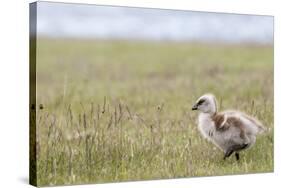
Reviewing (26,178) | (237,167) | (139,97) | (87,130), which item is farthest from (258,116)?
(26,178)

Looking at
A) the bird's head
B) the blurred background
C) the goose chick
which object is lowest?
the goose chick

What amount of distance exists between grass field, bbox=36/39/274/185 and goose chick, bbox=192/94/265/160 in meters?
0.12

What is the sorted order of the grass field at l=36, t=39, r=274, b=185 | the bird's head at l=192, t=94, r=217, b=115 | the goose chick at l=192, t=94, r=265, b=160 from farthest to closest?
the bird's head at l=192, t=94, r=217, b=115 → the goose chick at l=192, t=94, r=265, b=160 → the grass field at l=36, t=39, r=274, b=185

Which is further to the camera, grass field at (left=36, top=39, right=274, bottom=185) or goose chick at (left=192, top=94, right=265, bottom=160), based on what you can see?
goose chick at (left=192, top=94, right=265, bottom=160)

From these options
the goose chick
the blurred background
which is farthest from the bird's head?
the blurred background

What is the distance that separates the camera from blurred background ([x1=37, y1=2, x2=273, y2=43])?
8641 millimetres

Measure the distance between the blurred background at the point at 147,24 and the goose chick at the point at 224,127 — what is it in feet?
2.31

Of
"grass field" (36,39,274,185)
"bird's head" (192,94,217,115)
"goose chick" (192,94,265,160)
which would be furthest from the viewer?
"bird's head" (192,94,217,115)

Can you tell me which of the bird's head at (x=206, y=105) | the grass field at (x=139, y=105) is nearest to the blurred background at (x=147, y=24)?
the grass field at (x=139, y=105)

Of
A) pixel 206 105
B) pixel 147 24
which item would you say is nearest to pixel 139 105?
pixel 206 105

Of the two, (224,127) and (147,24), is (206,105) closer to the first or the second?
(224,127)

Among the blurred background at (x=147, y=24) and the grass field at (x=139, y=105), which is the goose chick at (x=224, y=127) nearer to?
the grass field at (x=139, y=105)

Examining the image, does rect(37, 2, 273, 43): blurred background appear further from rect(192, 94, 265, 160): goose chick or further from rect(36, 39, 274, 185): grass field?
rect(192, 94, 265, 160): goose chick

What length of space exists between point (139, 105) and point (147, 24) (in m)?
0.85
